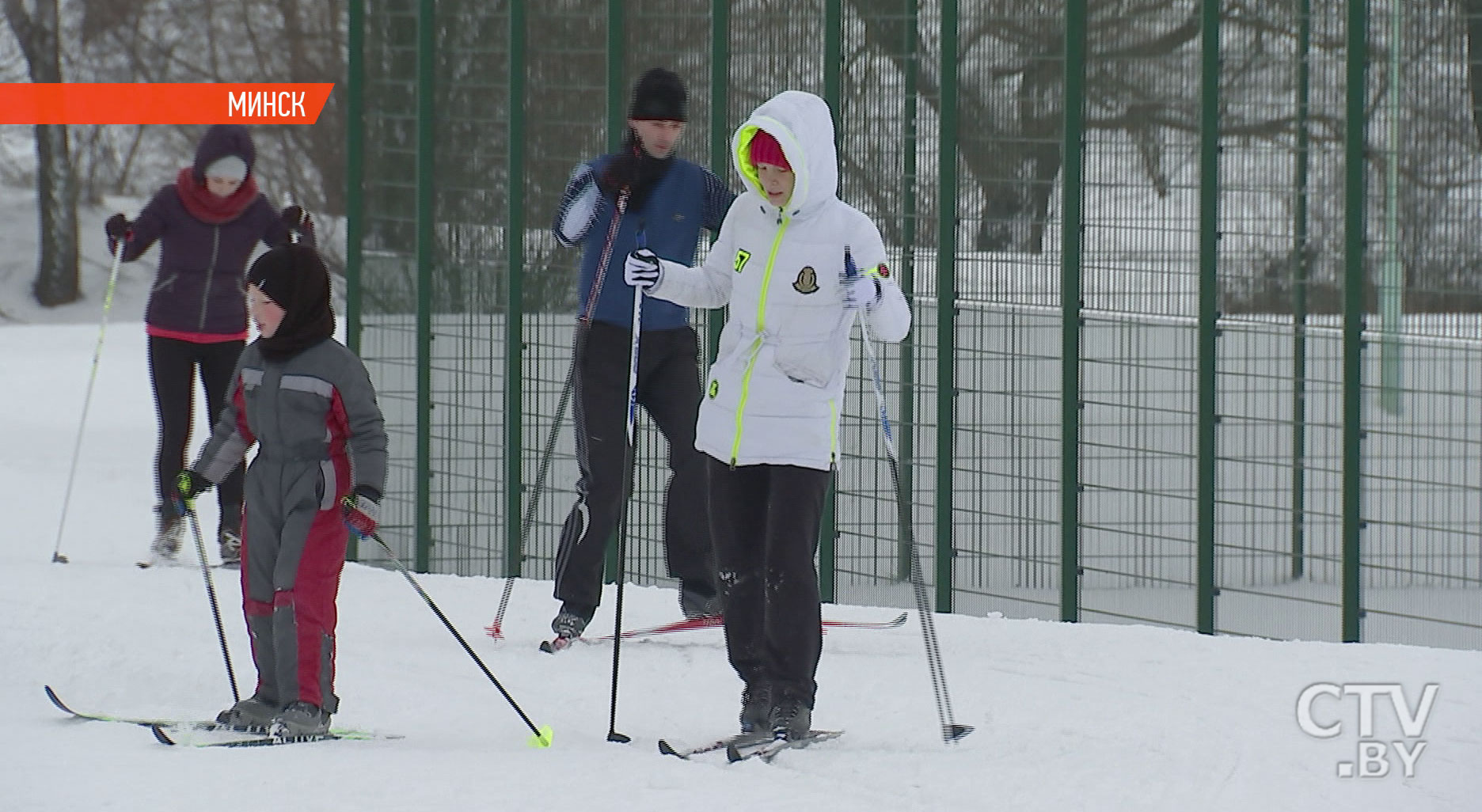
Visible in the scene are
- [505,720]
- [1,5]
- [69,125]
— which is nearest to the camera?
[505,720]

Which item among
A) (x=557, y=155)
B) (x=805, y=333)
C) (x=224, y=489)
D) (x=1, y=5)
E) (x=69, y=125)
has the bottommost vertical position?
(x=224, y=489)

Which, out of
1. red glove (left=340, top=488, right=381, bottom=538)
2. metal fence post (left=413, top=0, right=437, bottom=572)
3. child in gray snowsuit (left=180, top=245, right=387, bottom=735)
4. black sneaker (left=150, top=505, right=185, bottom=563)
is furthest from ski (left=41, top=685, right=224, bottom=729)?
metal fence post (left=413, top=0, right=437, bottom=572)

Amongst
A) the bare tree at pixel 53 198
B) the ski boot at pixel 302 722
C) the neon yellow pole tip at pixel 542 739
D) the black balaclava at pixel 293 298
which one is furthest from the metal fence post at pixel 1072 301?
the bare tree at pixel 53 198

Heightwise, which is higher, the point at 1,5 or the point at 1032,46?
the point at 1,5

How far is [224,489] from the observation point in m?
7.98

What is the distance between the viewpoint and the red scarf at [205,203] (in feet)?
26.1

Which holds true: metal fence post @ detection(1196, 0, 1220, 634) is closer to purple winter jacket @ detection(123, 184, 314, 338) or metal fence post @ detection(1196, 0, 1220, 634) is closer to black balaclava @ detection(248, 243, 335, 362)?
black balaclava @ detection(248, 243, 335, 362)

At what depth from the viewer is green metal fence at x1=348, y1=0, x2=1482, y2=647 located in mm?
6695

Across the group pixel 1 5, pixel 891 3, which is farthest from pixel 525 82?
pixel 1 5

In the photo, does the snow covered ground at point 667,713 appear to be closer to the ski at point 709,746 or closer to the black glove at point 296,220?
the ski at point 709,746

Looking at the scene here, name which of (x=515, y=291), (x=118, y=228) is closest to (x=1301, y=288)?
(x=515, y=291)

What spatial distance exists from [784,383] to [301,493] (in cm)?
123

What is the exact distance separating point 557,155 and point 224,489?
1.80 meters

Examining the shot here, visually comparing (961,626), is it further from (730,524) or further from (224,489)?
(224,489)
